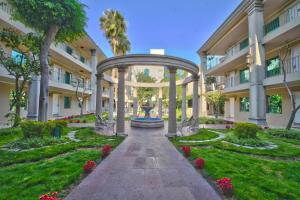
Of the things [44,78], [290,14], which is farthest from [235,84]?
[44,78]

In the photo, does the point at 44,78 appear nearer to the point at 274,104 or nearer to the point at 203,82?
the point at 274,104

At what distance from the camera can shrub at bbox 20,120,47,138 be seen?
8.56 metres

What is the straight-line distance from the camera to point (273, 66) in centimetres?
1570

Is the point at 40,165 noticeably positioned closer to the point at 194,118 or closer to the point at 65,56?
the point at 194,118

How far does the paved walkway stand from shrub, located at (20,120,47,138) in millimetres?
4849

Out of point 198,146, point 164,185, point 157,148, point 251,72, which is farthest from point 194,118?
point 164,185

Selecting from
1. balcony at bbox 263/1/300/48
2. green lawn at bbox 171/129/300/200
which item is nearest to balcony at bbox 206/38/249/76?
balcony at bbox 263/1/300/48

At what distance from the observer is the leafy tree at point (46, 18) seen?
9344 mm

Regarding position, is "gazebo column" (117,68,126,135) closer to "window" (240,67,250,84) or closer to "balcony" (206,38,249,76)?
"balcony" (206,38,249,76)

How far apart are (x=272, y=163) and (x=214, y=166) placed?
7.69 feet

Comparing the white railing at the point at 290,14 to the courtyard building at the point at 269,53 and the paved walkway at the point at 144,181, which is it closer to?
the courtyard building at the point at 269,53

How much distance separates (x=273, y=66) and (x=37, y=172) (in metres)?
19.4

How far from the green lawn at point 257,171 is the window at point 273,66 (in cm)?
1017

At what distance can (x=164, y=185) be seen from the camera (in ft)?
14.0
